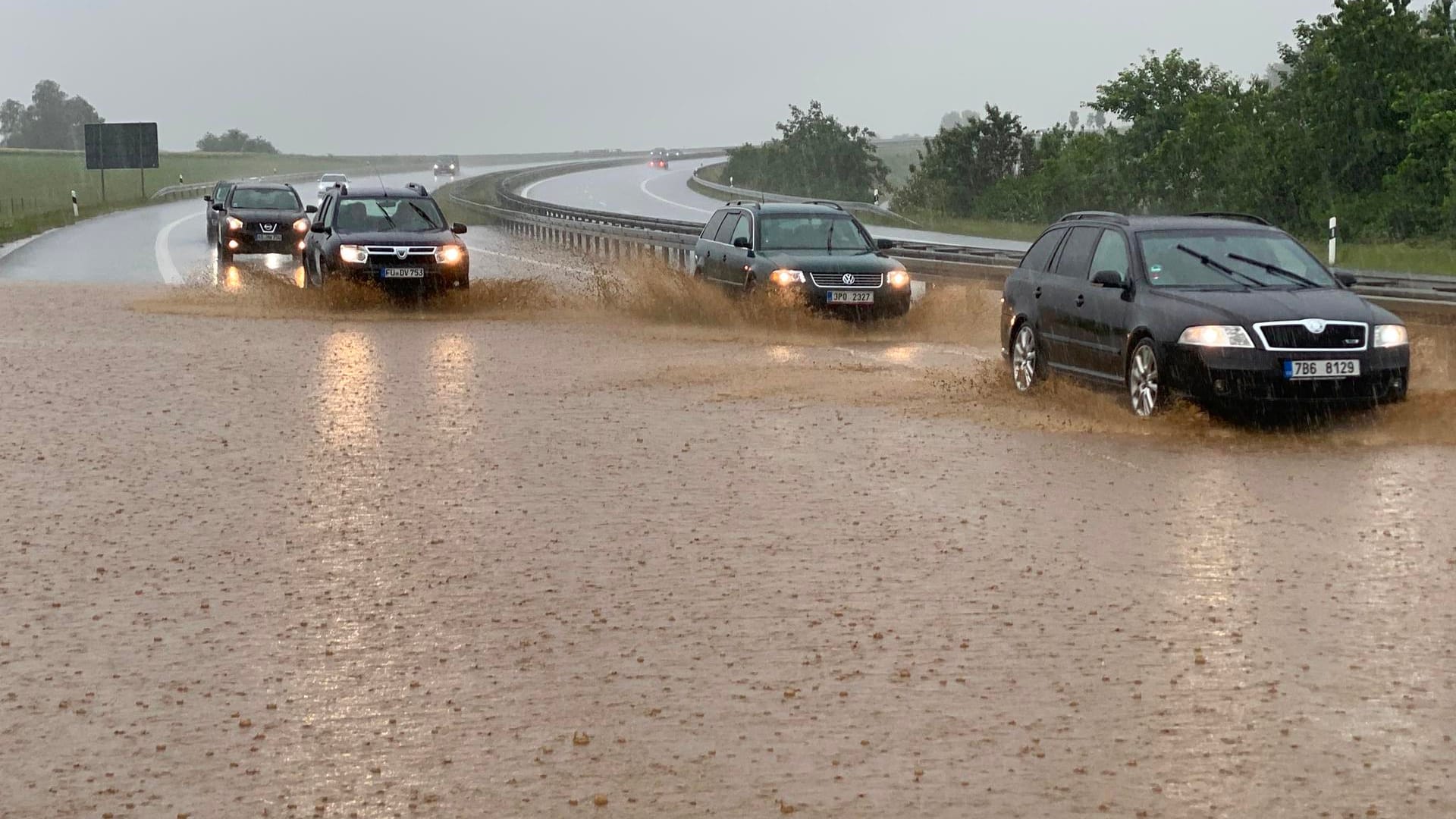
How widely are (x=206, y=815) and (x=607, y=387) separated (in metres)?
11.2

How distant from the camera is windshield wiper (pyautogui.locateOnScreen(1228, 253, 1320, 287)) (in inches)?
545

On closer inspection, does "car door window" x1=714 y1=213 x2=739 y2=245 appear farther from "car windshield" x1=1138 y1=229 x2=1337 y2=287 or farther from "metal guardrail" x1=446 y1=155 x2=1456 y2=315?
"car windshield" x1=1138 y1=229 x2=1337 y2=287

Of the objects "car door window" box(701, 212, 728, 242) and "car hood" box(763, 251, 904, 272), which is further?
"car door window" box(701, 212, 728, 242)

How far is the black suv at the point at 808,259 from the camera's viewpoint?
21344mm

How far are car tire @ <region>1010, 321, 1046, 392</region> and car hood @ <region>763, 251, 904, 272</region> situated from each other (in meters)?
5.59

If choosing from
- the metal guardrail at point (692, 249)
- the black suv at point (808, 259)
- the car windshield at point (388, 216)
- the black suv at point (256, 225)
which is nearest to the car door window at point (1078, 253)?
the metal guardrail at point (692, 249)

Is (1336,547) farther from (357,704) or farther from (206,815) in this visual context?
(206,815)

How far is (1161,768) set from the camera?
5492 mm

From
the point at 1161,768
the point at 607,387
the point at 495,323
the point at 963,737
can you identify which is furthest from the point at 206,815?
the point at 495,323

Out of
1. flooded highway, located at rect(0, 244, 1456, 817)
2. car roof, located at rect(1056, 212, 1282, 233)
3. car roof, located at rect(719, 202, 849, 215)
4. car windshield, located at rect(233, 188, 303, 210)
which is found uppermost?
car roof, located at rect(1056, 212, 1282, 233)

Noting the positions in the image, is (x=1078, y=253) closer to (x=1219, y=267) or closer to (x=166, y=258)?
(x=1219, y=267)

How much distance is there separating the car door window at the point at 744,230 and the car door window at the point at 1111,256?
7799 mm

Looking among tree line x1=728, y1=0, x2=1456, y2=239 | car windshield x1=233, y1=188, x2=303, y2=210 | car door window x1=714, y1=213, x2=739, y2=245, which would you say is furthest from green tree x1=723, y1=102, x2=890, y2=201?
car door window x1=714, y1=213, x2=739, y2=245

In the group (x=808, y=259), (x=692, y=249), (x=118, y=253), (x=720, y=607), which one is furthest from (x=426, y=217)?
(x=720, y=607)
